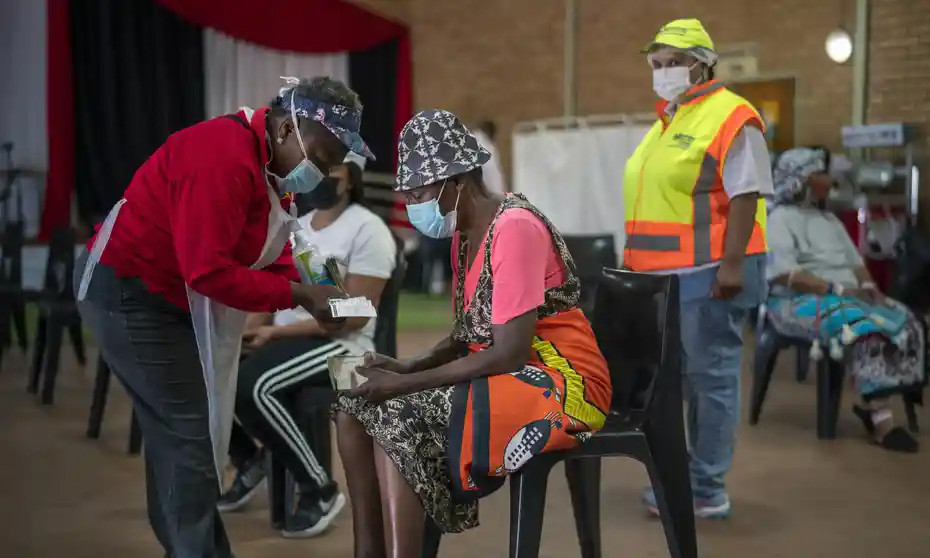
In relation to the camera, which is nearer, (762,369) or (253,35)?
(762,369)

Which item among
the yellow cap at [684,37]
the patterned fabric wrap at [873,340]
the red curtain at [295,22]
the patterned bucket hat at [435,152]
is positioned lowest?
the patterned fabric wrap at [873,340]

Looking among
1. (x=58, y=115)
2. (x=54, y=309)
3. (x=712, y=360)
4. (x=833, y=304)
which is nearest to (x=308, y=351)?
(x=712, y=360)

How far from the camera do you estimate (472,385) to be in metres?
2.03

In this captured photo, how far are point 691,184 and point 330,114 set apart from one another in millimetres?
1284

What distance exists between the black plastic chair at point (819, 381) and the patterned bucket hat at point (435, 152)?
2.61 meters

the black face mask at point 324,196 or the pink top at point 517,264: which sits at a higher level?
the black face mask at point 324,196

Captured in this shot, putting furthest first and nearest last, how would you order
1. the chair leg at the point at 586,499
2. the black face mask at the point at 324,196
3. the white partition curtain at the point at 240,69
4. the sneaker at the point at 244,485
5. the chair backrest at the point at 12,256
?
the white partition curtain at the point at 240,69 < the chair backrest at the point at 12,256 < the sneaker at the point at 244,485 < the black face mask at the point at 324,196 < the chair leg at the point at 586,499

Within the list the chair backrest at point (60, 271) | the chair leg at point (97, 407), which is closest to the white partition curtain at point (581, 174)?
the chair backrest at point (60, 271)

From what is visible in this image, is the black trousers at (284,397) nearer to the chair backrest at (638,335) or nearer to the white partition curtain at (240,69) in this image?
the chair backrest at (638,335)

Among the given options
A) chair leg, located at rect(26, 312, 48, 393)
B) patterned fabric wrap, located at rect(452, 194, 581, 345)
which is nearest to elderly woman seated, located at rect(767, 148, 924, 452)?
patterned fabric wrap, located at rect(452, 194, 581, 345)

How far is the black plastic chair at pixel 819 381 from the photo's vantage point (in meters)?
4.26

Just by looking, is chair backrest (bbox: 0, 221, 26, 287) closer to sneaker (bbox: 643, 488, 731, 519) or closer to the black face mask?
the black face mask

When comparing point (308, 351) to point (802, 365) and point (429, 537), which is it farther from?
point (802, 365)

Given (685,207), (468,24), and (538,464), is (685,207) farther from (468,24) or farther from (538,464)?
(468,24)
